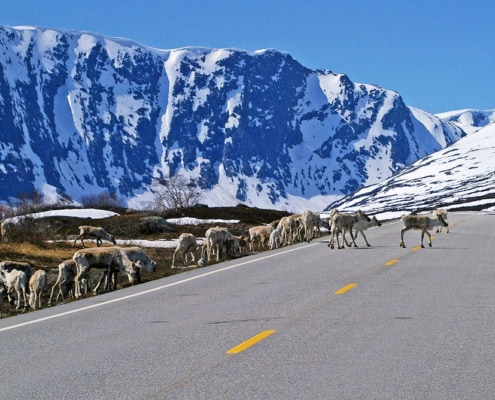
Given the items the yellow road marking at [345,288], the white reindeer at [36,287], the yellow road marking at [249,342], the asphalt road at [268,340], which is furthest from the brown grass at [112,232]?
the yellow road marking at [249,342]

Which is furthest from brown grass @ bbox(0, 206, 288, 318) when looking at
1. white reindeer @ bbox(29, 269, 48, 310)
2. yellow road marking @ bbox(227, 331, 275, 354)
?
yellow road marking @ bbox(227, 331, 275, 354)

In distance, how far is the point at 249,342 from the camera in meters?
10.7

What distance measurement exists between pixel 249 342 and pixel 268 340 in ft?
0.85

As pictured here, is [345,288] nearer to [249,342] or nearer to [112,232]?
[249,342]

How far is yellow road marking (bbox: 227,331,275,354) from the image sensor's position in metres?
10.2

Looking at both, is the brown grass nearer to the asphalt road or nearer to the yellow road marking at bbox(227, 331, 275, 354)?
the asphalt road

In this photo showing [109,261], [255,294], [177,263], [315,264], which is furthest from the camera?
[177,263]

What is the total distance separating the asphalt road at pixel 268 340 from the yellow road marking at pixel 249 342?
23mm

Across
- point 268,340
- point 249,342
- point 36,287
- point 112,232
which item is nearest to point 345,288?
point 268,340

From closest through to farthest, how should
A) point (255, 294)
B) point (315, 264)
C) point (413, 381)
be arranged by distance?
point (413, 381), point (255, 294), point (315, 264)

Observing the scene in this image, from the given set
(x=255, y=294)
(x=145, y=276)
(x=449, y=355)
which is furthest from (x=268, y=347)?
(x=145, y=276)

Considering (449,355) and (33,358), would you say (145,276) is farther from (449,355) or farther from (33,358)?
(449,355)

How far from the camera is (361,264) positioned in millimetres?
21891

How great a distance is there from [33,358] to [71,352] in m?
0.48
